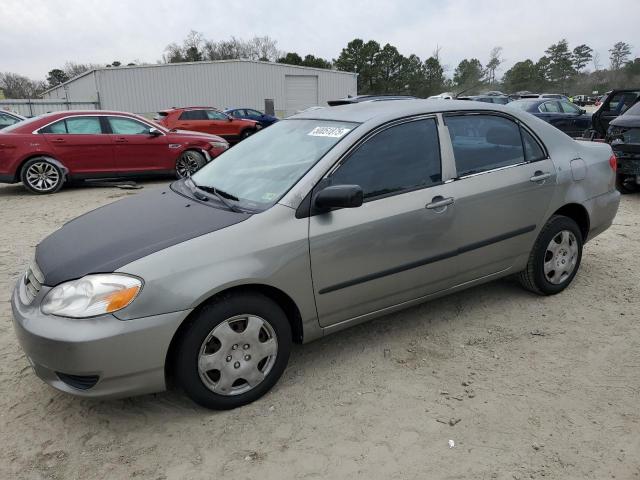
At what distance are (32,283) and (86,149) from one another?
7.15 metres

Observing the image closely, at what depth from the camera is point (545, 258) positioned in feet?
13.2

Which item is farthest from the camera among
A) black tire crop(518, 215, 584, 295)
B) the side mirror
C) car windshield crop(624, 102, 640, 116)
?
car windshield crop(624, 102, 640, 116)

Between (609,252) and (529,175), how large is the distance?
2.25 m

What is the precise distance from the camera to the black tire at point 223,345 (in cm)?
254

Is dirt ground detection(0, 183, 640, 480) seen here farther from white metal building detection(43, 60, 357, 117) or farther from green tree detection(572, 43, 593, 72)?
green tree detection(572, 43, 593, 72)

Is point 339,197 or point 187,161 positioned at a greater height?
point 339,197

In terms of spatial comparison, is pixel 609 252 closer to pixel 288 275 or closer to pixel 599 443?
pixel 599 443

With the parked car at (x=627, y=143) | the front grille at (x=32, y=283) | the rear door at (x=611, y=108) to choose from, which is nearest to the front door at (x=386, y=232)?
the front grille at (x=32, y=283)

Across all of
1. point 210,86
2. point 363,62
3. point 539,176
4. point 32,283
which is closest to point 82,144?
point 32,283

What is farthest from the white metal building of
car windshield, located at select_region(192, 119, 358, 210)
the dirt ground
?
the dirt ground

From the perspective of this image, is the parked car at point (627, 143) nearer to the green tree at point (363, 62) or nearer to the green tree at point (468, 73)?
the green tree at point (363, 62)

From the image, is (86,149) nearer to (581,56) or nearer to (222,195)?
(222,195)

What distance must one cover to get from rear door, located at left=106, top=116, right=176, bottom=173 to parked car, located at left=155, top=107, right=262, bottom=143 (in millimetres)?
7859

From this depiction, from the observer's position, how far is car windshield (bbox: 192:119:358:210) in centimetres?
303
